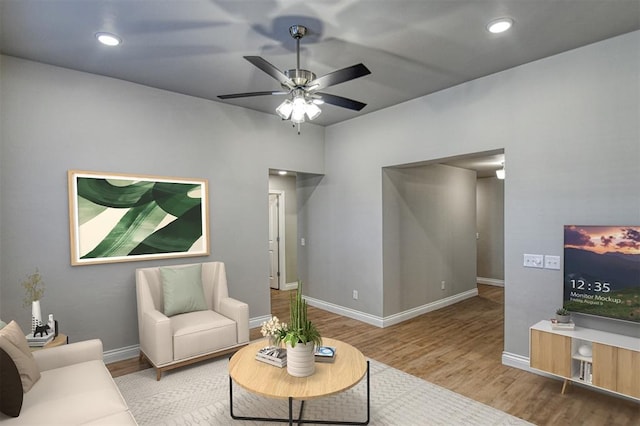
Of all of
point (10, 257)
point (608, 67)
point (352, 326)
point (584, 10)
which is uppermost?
point (584, 10)

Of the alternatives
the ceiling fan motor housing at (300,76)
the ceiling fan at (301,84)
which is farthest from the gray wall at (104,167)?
the ceiling fan motor housing at (300,76)

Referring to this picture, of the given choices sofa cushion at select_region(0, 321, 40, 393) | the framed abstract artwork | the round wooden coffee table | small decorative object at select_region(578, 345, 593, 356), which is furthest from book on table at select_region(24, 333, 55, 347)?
small decorative object at select_region(578, 345, 593, 356)

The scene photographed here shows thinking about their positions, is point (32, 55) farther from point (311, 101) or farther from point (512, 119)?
point (512, 119)

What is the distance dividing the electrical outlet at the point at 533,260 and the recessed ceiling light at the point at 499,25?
2.04m

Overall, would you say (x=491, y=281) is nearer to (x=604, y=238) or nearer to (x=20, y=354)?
(x=604, y=238)

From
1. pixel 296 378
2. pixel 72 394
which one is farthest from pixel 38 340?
pixel 296 378

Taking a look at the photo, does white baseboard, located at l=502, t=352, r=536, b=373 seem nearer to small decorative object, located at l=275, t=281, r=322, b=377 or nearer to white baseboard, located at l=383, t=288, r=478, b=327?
white baseboard, located at l=383, t=288, r=478, b=327

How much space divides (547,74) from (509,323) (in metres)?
2.45

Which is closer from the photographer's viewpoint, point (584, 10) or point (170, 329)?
point (584, 10)

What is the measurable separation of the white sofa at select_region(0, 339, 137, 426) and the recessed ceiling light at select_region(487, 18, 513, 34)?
11.7 ft

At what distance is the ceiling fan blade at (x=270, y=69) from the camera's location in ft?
7.45

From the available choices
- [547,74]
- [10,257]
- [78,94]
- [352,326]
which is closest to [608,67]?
[547,74]

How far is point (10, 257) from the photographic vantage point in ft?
10.1

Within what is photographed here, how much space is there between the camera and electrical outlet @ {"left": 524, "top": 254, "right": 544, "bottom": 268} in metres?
3.27
